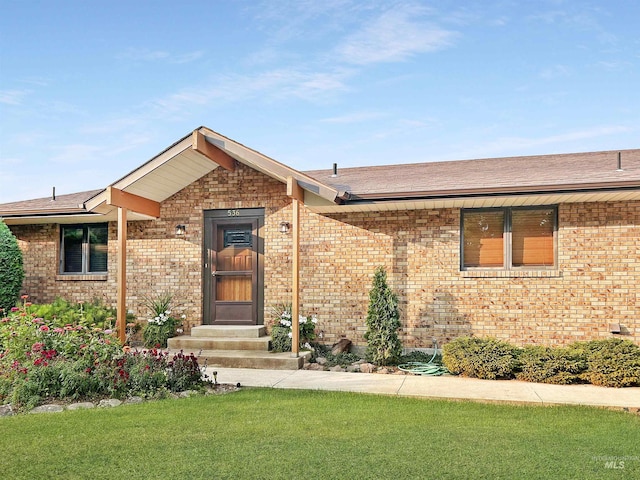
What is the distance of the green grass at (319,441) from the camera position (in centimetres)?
400

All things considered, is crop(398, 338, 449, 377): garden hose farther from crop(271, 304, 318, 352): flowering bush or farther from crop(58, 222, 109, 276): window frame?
crop(58, 222, 109, 276): window frame

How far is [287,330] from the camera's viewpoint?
31.0 feet

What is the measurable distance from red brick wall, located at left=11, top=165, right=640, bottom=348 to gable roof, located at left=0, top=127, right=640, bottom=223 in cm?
39

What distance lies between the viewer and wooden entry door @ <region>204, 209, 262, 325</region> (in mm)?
10422

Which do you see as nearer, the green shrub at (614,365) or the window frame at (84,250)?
the green shrub at (614,365)

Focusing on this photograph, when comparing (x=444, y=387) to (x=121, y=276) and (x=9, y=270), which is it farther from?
(x=9, y=270)

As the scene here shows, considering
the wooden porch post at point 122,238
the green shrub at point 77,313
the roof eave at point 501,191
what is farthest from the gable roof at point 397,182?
the green shrub at point 77,313

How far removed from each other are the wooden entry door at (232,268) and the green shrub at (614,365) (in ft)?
19.4

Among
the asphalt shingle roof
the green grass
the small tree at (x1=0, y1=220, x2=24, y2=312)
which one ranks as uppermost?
the asphalt shingle roof

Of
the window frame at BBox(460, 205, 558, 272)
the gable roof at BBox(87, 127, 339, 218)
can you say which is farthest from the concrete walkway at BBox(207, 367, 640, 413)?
the gable roof at BBox(87, 127, 339, 218)

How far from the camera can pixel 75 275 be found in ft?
37.7

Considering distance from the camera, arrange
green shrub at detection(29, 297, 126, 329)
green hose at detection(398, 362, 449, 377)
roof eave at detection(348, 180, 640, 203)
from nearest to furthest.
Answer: roof eave at detection(348, 180, 640, 203), green hose at detection(398, 362, 449, 377), green shrub at detection(29, 297, 126, 329)

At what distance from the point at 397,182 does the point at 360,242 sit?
1.32 meters

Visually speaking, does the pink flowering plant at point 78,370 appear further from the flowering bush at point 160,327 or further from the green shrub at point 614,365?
the green shrub at point 614,365
